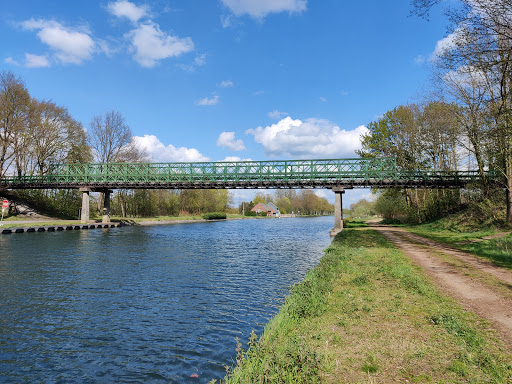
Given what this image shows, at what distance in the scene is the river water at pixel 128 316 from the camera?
6.79 meters

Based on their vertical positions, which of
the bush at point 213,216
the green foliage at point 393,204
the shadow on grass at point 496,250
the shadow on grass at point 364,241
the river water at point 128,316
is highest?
the green foliage at point 393,204

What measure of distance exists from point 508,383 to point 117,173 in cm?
5782

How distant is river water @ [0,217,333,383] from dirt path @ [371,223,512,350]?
565cm

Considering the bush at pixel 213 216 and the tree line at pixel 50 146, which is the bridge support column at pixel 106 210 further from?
the bush at pixel 213 216

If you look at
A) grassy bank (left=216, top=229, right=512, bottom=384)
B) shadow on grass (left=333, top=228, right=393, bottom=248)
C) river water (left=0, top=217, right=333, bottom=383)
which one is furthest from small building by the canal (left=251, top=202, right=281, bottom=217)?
grassy bank (left=216, top=229, right=512, bottom=384)

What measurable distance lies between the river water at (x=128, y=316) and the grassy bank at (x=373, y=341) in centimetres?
154

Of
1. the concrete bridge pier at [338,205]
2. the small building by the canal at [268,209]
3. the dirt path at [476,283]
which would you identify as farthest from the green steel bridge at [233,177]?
the small building by the canal at [268,209]

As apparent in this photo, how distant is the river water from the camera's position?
6793 millimetres

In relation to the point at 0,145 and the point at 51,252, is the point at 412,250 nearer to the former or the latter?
the point at 51,252

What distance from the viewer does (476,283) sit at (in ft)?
34.0

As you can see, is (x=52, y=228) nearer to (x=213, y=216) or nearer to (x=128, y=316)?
(x=128, y=316)

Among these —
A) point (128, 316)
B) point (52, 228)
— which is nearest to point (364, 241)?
point (128, 316)

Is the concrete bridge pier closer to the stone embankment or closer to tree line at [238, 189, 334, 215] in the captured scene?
the stone embankment

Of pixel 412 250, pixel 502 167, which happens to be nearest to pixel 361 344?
pixel 412 250
